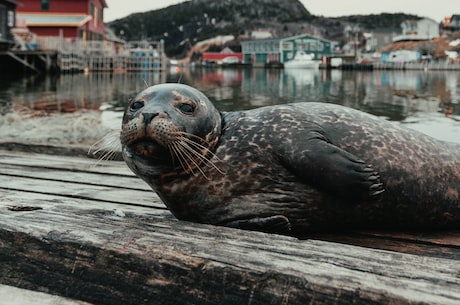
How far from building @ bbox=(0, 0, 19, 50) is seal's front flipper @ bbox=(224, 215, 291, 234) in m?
41.3

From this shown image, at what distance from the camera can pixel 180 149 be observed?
9.34ft

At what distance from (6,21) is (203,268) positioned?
44968 millimetres

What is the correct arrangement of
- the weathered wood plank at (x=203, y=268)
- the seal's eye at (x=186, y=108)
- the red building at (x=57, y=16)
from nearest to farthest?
the weathered wood plank at (x=203, y=268) < the seal's eye at (x=186, y=108) < the red building at (x=57, y=16)

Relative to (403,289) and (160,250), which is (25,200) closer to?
(160,250)

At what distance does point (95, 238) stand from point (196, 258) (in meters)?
0.49

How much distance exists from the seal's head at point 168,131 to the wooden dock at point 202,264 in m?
0.32

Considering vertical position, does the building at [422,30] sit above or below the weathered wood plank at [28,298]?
above

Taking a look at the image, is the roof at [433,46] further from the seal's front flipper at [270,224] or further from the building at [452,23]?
the seal's front flipper at [270,224]

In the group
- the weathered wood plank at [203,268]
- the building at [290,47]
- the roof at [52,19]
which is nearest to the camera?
the weathered wood plank at [203,268]

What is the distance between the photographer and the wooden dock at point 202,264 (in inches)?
75.7

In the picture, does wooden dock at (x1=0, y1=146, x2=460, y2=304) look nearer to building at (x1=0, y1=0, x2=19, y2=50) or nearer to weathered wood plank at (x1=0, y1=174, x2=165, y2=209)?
weathered wood plank at (x1=0, y1=174, x2=165, y2=209)

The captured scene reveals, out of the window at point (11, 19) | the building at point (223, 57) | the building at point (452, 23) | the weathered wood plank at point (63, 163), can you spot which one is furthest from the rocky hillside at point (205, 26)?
the weathered wood plank at point (63, 163)

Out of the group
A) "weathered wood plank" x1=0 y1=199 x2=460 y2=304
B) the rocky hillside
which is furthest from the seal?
the rocky hillside

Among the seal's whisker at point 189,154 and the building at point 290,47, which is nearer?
the seal's whisker at point 189,154
